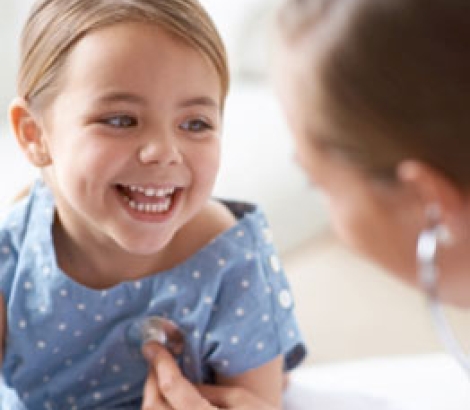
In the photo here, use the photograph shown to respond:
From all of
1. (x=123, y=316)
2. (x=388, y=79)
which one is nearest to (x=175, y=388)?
(x=123, y=316)

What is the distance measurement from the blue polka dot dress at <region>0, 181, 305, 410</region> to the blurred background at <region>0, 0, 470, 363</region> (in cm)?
65

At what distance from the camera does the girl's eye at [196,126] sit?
1168 millimetres

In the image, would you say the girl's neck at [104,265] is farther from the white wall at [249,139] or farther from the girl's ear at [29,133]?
the white wall at [249,139]

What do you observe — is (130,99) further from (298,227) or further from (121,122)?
(298,227)

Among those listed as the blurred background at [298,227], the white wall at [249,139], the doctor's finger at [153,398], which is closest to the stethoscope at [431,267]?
the doctor's finger at [153,398]

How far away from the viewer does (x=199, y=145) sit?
3.82 feet

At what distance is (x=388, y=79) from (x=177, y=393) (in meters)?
0.59

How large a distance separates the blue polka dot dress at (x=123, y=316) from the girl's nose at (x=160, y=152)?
0.58ft

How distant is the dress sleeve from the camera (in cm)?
124

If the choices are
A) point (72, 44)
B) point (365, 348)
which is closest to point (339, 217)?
point (72, 44)

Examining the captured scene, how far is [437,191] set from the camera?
795mm

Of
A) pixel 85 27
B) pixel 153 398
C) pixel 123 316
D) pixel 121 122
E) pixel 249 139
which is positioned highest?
pixel 249 139

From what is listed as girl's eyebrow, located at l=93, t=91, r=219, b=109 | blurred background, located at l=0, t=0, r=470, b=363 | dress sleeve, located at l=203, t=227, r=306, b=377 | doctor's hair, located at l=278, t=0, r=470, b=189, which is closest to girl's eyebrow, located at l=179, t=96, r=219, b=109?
girl's eyebrow, located at l=93, t=91, r=219, b=109

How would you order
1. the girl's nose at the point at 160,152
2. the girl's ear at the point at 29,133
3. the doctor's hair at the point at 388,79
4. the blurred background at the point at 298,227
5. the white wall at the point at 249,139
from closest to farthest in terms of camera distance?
the doctor's hair at the point at 388,79, the girl's nose at the point at 160,152, the girl's ear at the point at 29,133, the blurred background at the point at 298,227, the white wall at the point at 249,139
